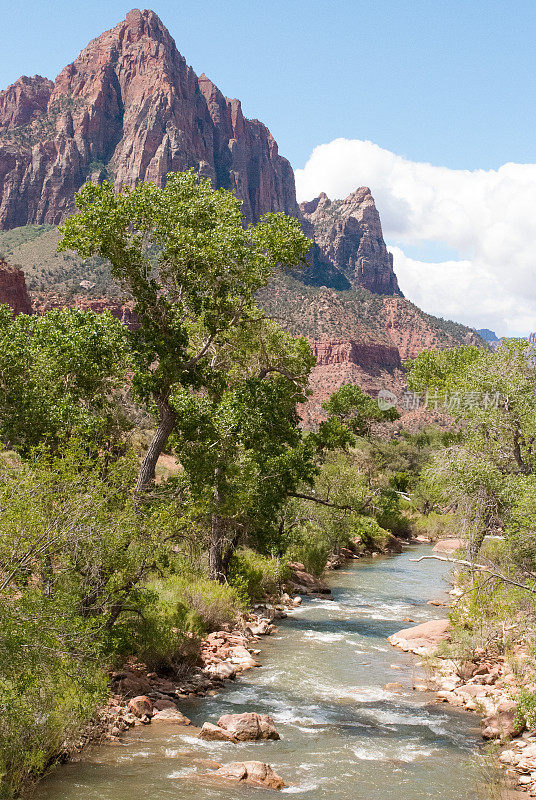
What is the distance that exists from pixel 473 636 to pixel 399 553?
2922cm

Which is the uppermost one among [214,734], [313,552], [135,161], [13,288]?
[135,161]

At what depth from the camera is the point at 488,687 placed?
581 inches

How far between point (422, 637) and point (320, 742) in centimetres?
896

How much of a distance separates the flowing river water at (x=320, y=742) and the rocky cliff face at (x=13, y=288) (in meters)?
Answer: 53.4

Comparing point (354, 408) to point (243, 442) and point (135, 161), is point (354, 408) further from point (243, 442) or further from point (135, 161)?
point (135, 161)

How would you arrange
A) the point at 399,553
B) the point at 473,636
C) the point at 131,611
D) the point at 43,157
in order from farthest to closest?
the point at 43,157 < the point at 399,553 < the point at 473,636 < the point at 131,611

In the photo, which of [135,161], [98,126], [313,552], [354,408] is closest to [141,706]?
[313,552]

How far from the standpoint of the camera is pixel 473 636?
657 inches

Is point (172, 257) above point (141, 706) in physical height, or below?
above

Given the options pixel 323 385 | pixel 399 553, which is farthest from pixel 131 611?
pixel 323 385

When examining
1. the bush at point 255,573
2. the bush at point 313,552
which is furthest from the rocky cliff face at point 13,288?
the bush at point 255,573

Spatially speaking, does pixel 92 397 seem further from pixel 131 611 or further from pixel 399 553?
pixel 399 553

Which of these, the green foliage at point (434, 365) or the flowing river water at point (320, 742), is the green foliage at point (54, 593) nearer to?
the flowing river water at point (320, 742)

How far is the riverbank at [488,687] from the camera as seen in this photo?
1074cm
